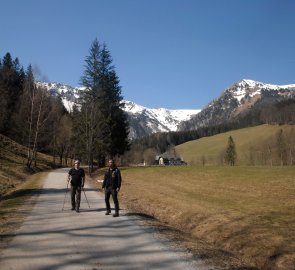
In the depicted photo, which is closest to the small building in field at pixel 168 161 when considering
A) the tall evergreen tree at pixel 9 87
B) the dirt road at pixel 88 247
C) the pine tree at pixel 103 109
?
the tall evergreen tree at pixel 9 87

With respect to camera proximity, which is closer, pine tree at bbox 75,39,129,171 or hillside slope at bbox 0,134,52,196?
hillside slope at bbox 0,134,52,196

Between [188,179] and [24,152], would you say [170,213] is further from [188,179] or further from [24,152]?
[24,152]

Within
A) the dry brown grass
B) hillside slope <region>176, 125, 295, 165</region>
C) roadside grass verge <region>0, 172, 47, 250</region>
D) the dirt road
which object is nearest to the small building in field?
hillside slope <region>176, 125, 295, 165</region>

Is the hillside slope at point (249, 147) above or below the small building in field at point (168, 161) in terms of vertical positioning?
above

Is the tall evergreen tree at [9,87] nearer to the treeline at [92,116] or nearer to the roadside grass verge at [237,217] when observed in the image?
the treeline at [92,116]

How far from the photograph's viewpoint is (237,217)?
17.5 meters

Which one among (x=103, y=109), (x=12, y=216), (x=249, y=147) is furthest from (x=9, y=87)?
(x=249, y=147)

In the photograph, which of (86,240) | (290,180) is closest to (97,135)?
(290,180)

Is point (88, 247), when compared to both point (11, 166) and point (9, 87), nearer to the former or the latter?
point (11, 166)

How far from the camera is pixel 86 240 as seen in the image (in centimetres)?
1084

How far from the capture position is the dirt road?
8570 millimetres

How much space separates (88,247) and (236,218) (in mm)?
8856

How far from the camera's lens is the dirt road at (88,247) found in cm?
857

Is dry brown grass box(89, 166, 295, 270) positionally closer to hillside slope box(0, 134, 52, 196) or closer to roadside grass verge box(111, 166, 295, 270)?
roadside grass verge box(111, 166, 295, 270)
